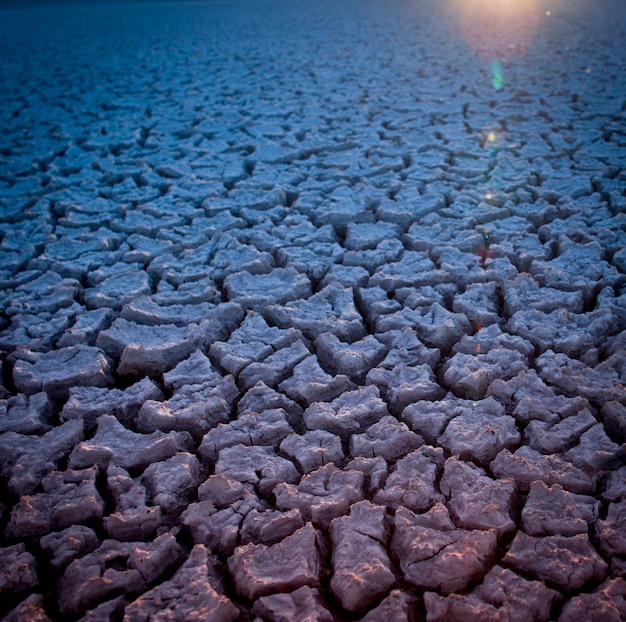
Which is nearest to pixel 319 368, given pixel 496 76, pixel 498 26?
pixel 496 76

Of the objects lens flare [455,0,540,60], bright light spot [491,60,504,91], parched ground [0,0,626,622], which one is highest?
lens flare [455,0,540,60]

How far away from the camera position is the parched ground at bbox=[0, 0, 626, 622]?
984 millimetres

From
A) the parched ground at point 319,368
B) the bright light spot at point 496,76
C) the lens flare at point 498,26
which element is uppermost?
the lens flare at point 498,26

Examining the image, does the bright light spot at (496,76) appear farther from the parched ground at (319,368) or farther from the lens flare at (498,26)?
the parched ground at (319,368)

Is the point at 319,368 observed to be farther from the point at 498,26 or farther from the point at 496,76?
the point at 498,26

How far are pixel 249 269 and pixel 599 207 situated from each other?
159cm

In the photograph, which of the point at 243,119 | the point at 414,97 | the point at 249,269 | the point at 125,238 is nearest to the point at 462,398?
the point at 249,269

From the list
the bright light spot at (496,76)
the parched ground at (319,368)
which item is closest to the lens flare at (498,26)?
the bright light spot at (496,76)

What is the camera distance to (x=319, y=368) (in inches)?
60.2

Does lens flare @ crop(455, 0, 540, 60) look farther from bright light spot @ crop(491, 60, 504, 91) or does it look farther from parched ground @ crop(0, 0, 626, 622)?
parched ground @ crop(0, 0, 626, 622)

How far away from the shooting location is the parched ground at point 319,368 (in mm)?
984

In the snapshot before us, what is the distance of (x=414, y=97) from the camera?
414 centimetres

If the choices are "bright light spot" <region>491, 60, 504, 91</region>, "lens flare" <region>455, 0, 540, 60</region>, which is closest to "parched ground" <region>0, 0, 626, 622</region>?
"bright light spot" <region>491, 60, 504, 91</region>

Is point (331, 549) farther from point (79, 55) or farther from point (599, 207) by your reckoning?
point (79, 55)
